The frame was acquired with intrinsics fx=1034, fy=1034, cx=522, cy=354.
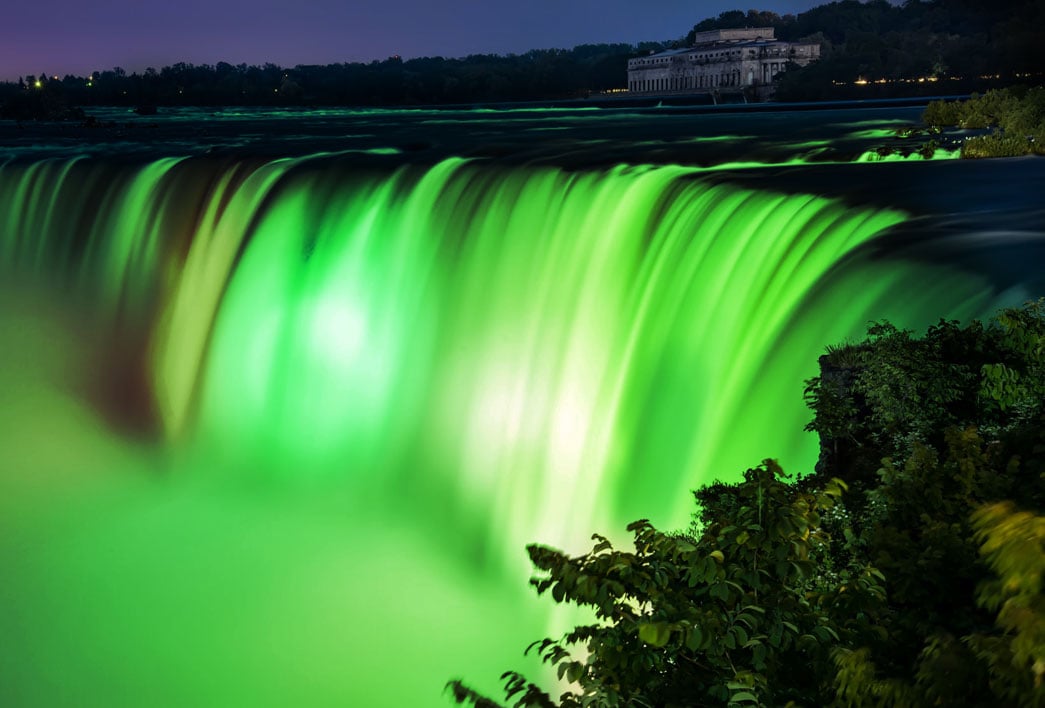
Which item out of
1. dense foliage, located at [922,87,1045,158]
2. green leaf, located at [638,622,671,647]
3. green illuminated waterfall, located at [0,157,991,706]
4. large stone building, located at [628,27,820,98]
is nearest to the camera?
green leaf, located at [638,622,671,647]

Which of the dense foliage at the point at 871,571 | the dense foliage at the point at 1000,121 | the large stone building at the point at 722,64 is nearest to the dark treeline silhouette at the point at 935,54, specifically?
the large stone building at the point at 722,64

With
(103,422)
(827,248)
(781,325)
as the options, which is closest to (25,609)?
(103,422)

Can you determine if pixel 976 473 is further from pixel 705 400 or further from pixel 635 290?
pixel 635 290

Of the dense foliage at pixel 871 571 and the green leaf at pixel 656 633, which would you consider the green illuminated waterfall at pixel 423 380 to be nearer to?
the dense foliage at pixel 871 571

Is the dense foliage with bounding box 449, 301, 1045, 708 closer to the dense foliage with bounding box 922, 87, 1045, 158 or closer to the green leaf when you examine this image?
the green leaf

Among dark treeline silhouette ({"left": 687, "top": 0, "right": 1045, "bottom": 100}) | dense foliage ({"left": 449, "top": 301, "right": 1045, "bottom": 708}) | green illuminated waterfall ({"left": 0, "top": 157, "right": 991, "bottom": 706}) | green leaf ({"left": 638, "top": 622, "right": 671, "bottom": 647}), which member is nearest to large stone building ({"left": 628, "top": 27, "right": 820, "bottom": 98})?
dark treeline silhouette ({"left": 687, "top": 0, "right": 1045, "bottom": 100})

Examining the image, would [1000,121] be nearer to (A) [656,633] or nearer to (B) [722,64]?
(A) [656,633]

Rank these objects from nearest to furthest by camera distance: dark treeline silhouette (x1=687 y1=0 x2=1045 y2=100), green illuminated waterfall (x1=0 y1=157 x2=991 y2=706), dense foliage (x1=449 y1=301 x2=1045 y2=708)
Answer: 1. dense foliage (x1=449 y1=301 x2=1045 y2=708)
2. green illuminated waterfall (x1=0 y1=157 x2=991 y2=706)
3. dark treeline silhouette (x1=687 y1=0 x2=1045 y2=100)
